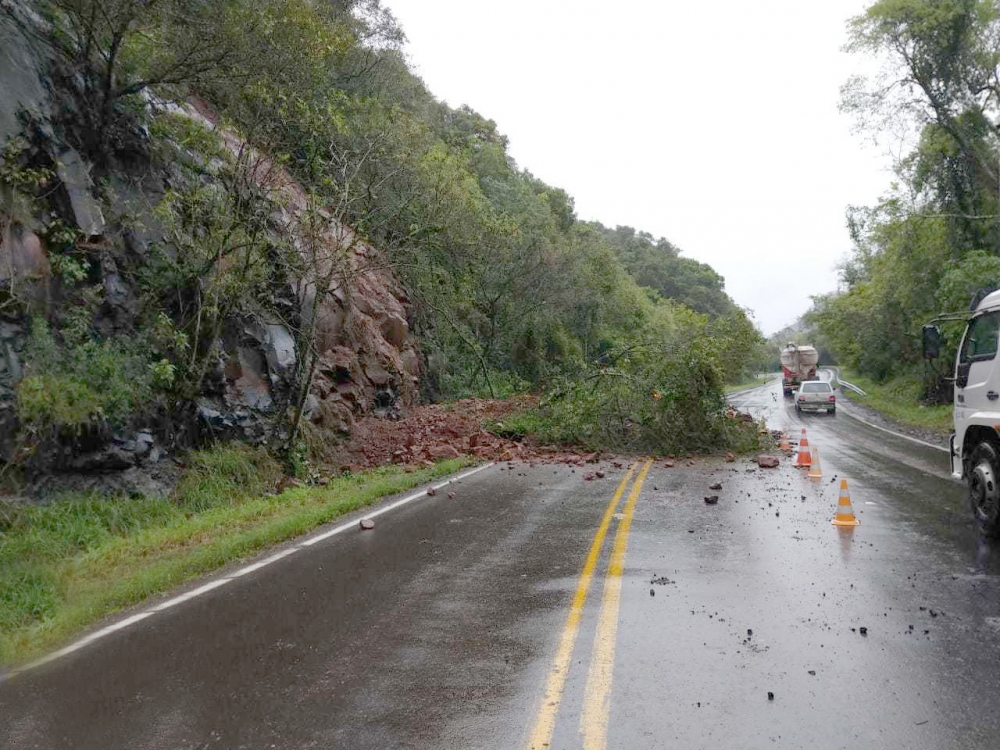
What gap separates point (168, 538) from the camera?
8.84 metres

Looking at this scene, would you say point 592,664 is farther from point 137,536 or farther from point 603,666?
point 137,536

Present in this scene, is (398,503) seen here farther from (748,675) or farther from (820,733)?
(820,733)

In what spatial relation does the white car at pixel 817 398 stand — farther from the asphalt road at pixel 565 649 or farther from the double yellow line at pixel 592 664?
the double yellow line at pixel 592 664

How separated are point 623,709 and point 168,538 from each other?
263 inches

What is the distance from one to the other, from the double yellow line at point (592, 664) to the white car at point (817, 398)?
29.2 metres

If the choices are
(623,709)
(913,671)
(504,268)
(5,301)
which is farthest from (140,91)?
(504,268)

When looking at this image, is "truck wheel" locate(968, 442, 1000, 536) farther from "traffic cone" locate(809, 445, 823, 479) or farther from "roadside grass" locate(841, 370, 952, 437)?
"roadside grass" locate(841, 370, 952, 437)

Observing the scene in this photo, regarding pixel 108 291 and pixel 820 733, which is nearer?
pixel 820 733

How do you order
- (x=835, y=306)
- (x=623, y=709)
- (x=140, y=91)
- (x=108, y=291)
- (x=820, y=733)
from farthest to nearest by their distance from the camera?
(x=835, y=306) → (x=140, y=91) → (x=108, y=291) → (x=623, y=709) → (x=820, y=733)

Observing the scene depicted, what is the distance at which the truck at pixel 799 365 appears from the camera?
1859 inches

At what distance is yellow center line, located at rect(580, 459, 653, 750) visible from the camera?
383 centimetres

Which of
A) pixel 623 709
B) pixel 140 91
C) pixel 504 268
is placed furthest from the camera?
pixel 504 268

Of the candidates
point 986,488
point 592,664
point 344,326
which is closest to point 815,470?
point 986,488

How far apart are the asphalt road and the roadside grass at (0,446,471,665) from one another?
26.7 inches
